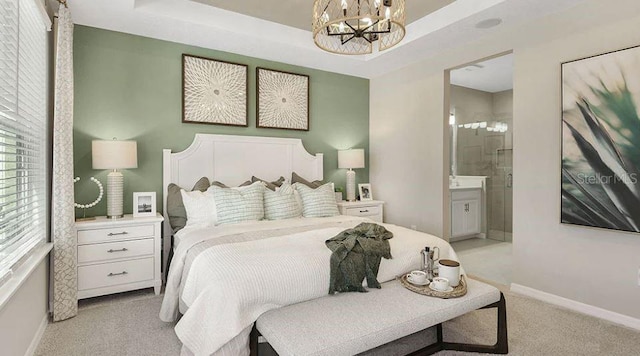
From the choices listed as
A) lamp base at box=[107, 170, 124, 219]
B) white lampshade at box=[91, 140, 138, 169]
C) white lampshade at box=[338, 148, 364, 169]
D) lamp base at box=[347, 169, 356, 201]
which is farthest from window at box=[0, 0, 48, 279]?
lamp base at box=[347, 169, 356, 201]

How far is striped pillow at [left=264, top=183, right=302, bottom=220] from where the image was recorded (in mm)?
3350

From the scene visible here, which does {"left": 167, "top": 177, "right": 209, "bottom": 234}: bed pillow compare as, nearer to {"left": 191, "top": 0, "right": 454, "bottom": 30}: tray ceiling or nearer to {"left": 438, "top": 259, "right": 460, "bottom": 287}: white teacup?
{"left": 191, "top": 0, "right": 454, "bottom": 30}: tray ceiling

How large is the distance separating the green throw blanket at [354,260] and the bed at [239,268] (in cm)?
6

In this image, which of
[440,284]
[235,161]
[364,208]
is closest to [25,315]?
[235,161]

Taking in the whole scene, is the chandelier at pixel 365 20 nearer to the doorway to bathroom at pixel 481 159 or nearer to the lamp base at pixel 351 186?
the lamp base at pixel 351 186

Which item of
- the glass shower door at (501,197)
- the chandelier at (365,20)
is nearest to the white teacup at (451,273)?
the chandelier at (365,20)

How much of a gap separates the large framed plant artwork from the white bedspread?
4.44 feet

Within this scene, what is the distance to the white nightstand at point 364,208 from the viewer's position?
4.30 m

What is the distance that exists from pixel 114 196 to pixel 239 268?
1896 mm

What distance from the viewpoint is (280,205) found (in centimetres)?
338

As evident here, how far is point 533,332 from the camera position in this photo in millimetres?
2398

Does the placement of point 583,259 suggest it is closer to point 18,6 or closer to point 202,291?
point 202,291

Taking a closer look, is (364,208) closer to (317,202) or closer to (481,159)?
(317,202)

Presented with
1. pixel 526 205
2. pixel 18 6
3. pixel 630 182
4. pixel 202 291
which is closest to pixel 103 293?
pixel 202 291
